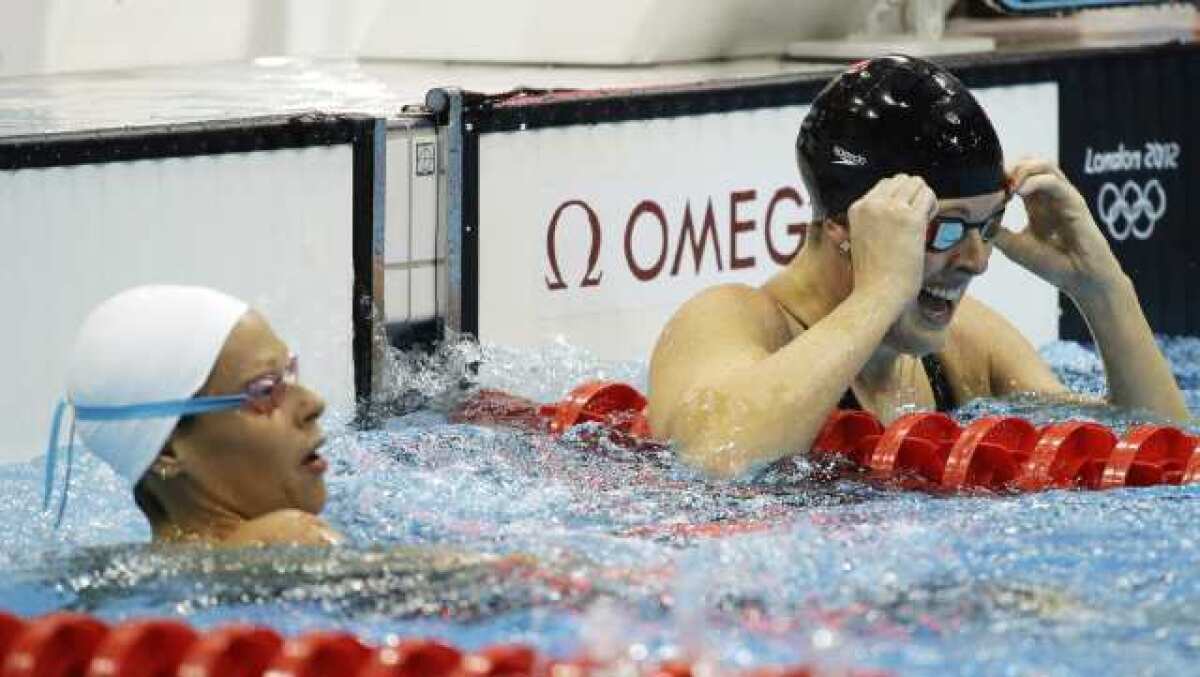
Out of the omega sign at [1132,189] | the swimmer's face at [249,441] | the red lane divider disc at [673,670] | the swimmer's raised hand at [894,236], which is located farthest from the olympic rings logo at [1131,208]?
the red lane divider disc at [673,670]

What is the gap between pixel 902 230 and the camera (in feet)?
11.2

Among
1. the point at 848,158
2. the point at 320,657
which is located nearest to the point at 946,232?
the point at 848,158

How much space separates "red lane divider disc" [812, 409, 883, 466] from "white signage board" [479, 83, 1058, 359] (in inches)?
56.2

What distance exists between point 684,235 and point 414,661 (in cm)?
298

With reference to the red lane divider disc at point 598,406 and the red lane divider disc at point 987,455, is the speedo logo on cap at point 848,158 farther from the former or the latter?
the red lane divider disc at point 598,406

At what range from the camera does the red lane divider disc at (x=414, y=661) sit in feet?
7.63

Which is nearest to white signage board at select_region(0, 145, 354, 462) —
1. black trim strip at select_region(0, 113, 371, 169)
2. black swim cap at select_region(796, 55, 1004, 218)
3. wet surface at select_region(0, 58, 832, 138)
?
black trim strip at select_region(0, 113, 371, 169)

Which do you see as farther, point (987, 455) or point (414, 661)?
point (987, 455)

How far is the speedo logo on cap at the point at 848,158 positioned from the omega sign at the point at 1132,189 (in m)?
2.63

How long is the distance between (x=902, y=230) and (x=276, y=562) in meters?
1.10

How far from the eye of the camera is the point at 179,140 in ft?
14.3

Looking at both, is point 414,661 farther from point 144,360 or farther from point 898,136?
point 898,136

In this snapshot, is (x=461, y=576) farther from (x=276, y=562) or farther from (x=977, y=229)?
(x=977, y=229)

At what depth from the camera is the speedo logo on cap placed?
353cm
